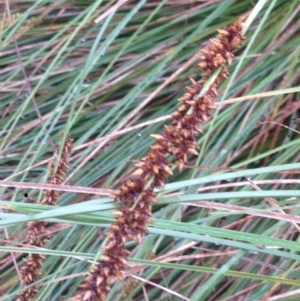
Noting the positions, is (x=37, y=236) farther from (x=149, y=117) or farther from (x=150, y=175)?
(x=149, y=117)

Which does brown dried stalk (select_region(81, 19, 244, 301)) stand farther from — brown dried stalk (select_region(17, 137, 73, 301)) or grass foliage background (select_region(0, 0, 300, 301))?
grass foliage background (select_region(0, 0, 300, 301))

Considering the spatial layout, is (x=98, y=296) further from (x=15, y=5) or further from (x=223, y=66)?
(x=15, y=5)

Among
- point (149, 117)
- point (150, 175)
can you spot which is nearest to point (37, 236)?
point (150, 175)

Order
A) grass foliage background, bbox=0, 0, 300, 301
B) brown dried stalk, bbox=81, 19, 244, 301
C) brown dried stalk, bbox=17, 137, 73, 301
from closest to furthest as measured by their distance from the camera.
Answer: brown dried stalk, bbox=81, 19, 244, 301 → brown dried stalk, bbox=17, 137, 73, 301 → grass foliage background, bbox=0, 0, 300, 301

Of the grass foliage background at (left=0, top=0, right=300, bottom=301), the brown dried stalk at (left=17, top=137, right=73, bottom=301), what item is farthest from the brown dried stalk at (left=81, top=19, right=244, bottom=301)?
the grass foliage background at (left=0, top=0, right=300, bottom=301)

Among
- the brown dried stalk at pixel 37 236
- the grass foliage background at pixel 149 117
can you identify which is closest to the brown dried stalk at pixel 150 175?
the brown dried stalk at pixel 37 236

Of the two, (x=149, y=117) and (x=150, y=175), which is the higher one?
(x=150, y=175)

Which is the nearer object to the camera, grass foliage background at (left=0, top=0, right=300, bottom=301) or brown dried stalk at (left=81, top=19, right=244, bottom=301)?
brown dried stalk at (left=81, top=19, right=244, bottom=301)

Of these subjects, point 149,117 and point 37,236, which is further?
point 149,117

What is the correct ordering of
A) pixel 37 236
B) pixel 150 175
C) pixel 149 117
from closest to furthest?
1. pixel 150 175
2. pixel 37 236
3. pixel 149 117

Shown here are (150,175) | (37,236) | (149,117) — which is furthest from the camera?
(149,117)

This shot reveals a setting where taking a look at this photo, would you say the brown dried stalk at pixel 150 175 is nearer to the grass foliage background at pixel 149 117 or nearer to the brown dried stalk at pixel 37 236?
the brown dried stalk at pixel 37 236
